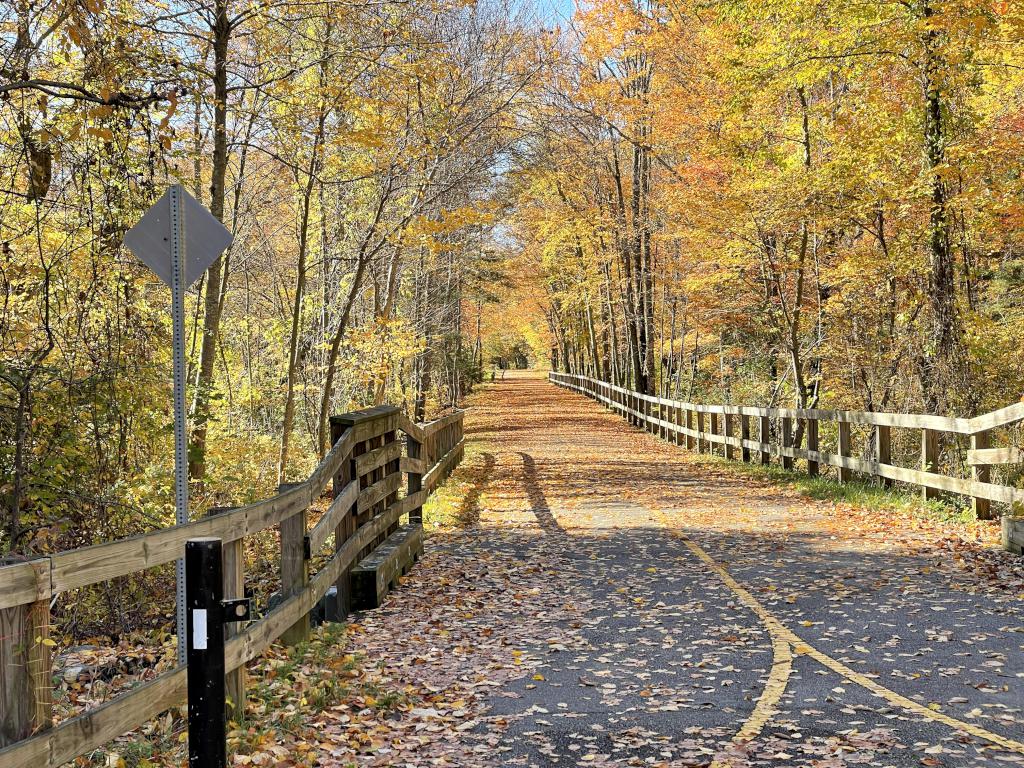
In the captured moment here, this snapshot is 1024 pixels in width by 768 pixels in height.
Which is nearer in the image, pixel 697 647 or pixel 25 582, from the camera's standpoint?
pixel 25 582

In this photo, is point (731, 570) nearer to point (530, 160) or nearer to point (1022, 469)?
point (1022, 469)

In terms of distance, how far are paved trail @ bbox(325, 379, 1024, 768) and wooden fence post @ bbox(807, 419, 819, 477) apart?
3.65 metres

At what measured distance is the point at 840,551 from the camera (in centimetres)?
1025

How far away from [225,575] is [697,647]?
3.30m

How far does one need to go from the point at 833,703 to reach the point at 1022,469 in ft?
32.9

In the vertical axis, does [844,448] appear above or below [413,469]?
below

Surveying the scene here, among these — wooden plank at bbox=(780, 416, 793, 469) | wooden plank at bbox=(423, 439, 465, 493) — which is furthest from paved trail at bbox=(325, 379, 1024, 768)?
wooden plank at bbox=(780, 416, 793, 469)

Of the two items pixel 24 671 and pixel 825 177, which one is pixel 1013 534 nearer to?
pixel 825 177

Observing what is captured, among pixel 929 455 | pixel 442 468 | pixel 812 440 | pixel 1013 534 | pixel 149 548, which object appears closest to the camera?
pixel 149 548

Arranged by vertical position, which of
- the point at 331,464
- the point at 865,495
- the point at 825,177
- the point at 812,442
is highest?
the point at 825,177

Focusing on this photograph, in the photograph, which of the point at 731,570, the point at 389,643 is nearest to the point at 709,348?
the point at 731,570

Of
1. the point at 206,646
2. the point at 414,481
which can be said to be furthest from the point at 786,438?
the point at 206,646

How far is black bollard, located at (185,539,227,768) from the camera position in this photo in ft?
11.9

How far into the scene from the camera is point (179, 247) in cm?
575
